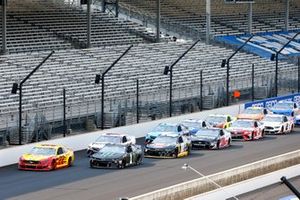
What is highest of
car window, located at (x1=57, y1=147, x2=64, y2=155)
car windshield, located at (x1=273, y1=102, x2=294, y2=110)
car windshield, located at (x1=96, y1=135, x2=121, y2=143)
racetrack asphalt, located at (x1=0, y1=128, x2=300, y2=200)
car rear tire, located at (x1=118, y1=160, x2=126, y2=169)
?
car windshield, located at (x1=273, y1=102, x2=294, y2=110)

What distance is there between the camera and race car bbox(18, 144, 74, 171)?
45.2 metres

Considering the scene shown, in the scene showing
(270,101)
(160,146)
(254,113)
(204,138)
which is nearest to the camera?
(160,146)

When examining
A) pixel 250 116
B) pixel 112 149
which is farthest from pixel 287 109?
pixel 112 149

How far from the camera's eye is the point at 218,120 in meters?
60.9

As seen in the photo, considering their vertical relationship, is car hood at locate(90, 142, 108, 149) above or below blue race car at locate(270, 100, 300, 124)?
below

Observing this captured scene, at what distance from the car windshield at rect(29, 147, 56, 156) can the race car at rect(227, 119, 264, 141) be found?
1429 cm

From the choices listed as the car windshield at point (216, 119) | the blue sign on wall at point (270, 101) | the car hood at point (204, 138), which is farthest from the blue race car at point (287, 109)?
the car hood at point (204, 138)

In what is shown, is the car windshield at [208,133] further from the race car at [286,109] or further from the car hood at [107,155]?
the race car at [286,109]

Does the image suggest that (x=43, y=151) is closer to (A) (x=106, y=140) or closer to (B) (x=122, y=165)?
(B) (x=122, y=165)

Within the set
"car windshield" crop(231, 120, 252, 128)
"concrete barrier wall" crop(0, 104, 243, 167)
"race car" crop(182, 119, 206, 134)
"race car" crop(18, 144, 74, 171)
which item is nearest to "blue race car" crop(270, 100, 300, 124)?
"concrete barrier wall" crop(0, 104, 243, 167)

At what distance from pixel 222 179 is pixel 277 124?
24326mm

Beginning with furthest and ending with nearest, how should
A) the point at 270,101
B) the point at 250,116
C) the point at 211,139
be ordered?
the point at 270,101 → the point at 250,116 → the point at 211,139

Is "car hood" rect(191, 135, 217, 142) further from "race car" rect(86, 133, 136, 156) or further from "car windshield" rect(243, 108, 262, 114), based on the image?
"car windshield" rect(243, 108, 262, 114)

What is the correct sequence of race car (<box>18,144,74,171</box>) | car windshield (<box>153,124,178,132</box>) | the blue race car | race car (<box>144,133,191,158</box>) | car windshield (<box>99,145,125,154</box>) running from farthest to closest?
the blue race car
car windshield (<box>153,124,178,132</box>)
race car (<box>144,133,191,158</box>)
car windshield (<box>99,145,125,154</box>)
race car (<box>18,144,74,171</box>)
